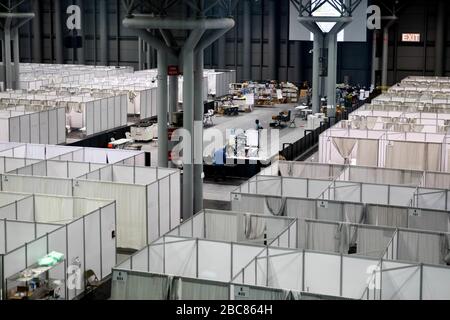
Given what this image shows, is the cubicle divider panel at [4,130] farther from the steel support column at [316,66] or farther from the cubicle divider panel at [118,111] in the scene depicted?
the steel support column at [316,66]

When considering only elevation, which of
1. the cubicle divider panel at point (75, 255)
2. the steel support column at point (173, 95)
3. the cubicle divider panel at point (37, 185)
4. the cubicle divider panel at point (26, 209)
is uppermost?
the steel support column at point (173, 95)

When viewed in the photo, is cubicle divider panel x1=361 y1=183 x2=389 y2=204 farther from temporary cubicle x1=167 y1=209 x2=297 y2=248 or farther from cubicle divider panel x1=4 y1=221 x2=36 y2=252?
cubicle divider panel x1=4 y1=221 x2=36 y2=252

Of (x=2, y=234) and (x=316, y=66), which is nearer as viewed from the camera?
(x=2, y=234)

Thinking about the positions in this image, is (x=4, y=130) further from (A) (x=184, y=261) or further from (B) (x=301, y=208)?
(A) (x=184, y=261)

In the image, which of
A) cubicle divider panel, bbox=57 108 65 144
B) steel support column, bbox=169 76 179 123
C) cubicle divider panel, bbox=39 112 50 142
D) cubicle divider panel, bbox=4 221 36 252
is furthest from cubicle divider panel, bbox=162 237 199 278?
cubicle divider panel, bbox=57 108 65 144

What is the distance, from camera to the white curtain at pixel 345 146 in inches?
1029

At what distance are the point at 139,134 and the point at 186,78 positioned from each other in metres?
15.4

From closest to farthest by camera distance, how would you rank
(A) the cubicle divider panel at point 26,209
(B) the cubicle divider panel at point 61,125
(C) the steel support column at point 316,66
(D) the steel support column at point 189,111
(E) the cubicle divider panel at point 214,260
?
(E) the cubicle divider panel at point 214,260
(A) the cubicle divider panel at point 26,209
(D) the steel support column at point 189,111
(B) the cubicle divider panel at point 61,125
(C) the steel support column at point 316,66

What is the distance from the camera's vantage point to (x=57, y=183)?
68.3 feet

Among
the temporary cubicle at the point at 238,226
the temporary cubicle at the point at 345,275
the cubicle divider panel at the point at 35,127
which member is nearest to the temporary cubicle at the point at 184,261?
the temporary cubicle at the point at 345,275

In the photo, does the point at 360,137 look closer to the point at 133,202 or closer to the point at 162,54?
the point at 162,54

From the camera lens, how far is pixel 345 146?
26.2 m

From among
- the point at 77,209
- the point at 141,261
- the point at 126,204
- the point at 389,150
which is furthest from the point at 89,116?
the point at 141,261
